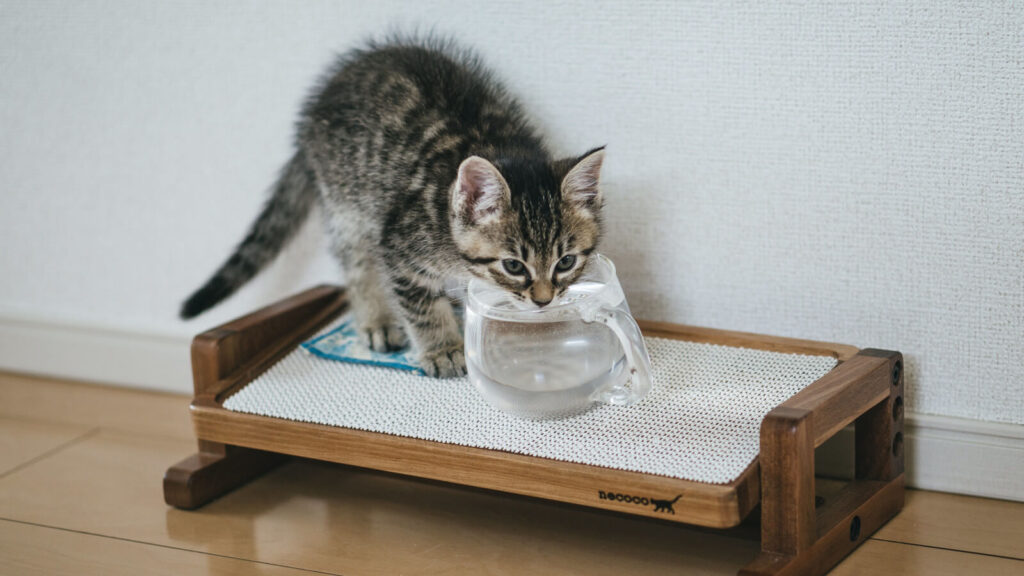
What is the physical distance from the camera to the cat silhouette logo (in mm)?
1078

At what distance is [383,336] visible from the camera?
154 centimetres

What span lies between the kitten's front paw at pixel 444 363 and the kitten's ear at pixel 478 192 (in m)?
0.23

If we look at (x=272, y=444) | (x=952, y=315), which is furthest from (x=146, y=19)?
(x=952, y=315)

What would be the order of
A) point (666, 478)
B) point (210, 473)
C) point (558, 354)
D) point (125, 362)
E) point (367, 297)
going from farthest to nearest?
point (125, 362) → point (367, 297) → point (210, 473) → point (558, 354) → point (666, 478)

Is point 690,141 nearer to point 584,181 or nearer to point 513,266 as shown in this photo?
point 584,181

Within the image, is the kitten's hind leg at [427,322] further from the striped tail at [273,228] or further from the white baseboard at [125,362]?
the white baseboard at [125,362]

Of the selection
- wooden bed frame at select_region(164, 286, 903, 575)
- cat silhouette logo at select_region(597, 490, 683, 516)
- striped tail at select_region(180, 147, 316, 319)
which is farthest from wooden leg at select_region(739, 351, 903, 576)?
striped tail at select_region(180, 147, 316, 319)

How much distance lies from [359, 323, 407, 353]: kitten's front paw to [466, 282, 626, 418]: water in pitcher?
0.32 meters

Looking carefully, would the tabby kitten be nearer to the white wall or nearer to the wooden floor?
the white wall

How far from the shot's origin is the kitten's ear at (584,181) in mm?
1250

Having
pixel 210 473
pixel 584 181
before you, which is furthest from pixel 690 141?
pixel 210 473

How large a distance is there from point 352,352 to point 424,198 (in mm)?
287

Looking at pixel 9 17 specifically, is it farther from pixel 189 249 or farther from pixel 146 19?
pixel 189 249

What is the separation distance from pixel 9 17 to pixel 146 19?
1.02 ft
